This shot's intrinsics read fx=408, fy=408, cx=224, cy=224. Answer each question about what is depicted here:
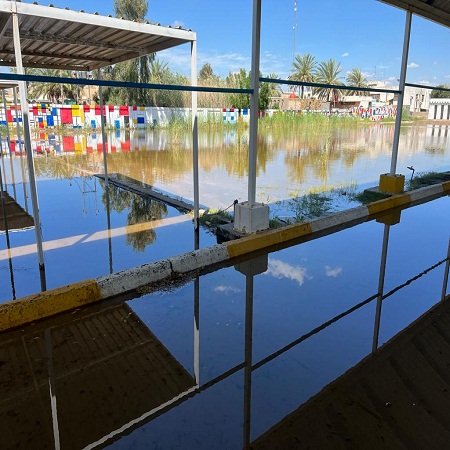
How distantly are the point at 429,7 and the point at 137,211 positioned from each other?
6.87 metres

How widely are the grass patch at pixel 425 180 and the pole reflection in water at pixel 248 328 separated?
6.03 meters

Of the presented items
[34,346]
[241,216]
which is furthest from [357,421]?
[241,216]

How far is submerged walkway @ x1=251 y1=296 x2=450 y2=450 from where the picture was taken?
2473 mm

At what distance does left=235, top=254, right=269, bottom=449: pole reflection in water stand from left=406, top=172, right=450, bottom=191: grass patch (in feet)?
19.8

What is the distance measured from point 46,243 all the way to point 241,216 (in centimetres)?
288

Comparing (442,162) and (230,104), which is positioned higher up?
(230,104)

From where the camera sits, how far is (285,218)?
6965mm

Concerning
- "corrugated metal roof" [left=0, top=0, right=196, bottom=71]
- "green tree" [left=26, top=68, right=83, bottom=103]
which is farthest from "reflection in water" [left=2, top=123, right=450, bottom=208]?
"green tree" [left=26, top=68, right=83, bottom=103]

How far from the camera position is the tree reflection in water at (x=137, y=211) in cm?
620

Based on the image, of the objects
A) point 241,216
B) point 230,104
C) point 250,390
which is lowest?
point 250,390

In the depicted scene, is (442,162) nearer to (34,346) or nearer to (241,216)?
(241,216)

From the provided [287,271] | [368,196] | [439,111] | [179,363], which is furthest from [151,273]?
[439,111]

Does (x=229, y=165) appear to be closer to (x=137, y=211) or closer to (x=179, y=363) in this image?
(x=137, y=211)

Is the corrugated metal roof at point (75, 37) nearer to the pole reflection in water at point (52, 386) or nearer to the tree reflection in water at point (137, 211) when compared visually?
the tree reflection in water at point (137, 211)
